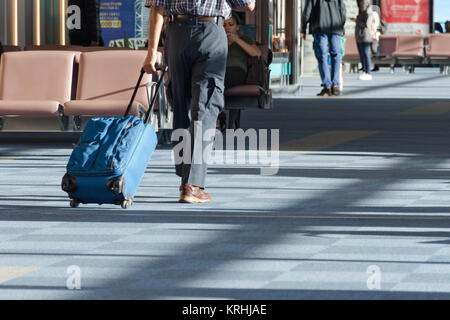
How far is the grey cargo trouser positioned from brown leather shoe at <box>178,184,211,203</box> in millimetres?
30

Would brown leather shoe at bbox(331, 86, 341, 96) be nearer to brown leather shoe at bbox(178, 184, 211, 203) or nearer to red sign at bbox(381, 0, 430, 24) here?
brown leather shoe at bbox(178, 184, 211, 203)

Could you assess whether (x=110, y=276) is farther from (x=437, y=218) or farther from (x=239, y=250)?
(x=437, y=218)

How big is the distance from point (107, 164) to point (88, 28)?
30.9ft

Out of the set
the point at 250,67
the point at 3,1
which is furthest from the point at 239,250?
the point at 3,1

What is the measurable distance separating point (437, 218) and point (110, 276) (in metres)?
2.44

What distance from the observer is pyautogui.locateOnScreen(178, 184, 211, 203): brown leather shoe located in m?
7.62

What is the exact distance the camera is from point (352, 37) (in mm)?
38844

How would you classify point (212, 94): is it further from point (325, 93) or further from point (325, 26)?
point (325, 93)

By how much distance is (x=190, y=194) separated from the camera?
7625mm

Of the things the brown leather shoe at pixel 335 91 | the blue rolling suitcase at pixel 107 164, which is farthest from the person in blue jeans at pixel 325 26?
the blue rolling suitcase at pixel 107 164

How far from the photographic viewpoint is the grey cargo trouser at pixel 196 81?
293 inches

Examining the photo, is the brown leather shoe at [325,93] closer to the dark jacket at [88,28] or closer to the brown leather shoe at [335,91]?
the brown leather shoe at [335,91]

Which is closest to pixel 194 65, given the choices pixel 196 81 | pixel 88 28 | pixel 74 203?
pixel 196 81

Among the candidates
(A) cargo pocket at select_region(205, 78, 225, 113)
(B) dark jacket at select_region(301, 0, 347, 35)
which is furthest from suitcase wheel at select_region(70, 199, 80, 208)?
(B) dark jacket at select_region(301, 0, 347, 35)
